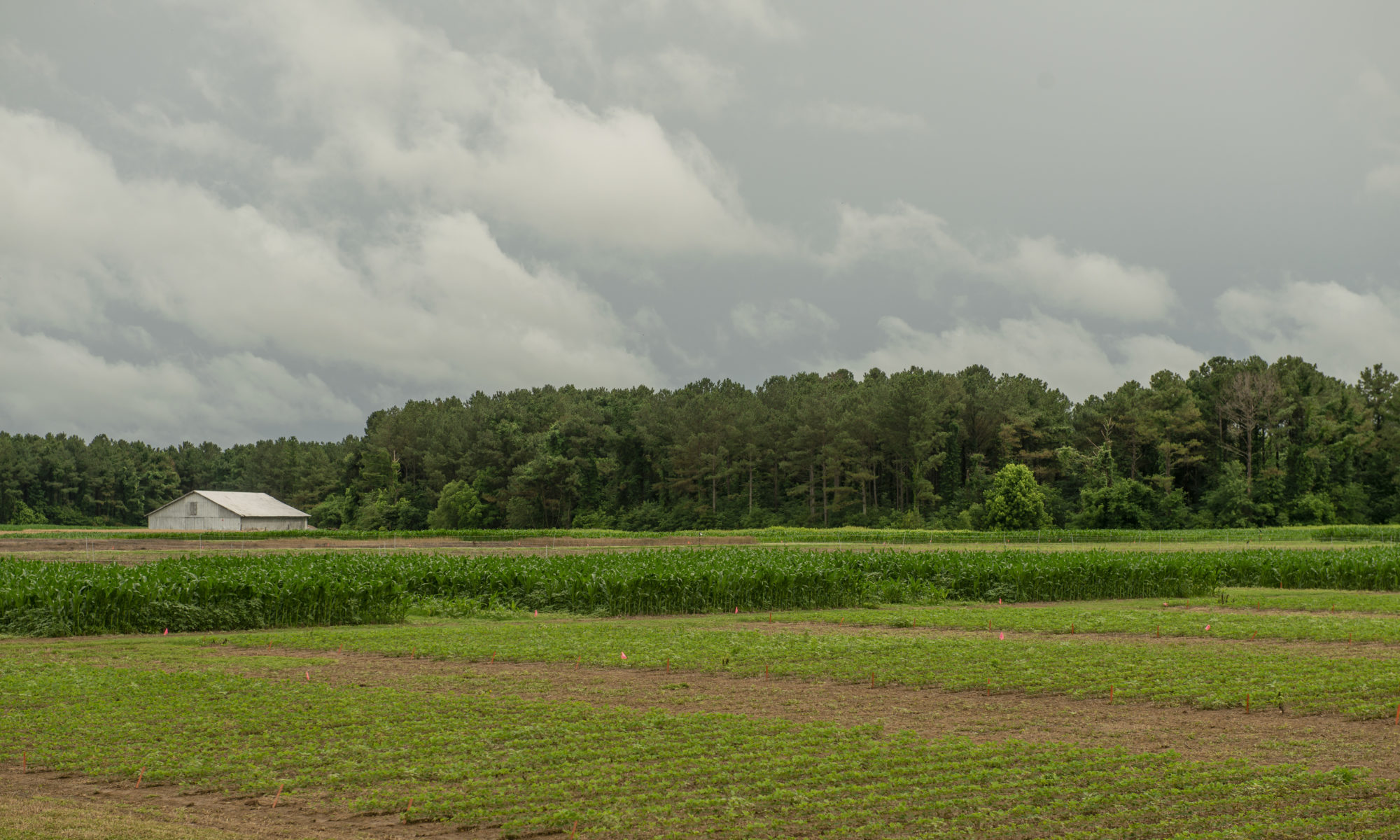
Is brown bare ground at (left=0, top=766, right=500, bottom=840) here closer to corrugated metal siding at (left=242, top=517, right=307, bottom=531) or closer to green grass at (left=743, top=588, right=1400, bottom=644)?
green grass at (left=743, top=588, right=1400, bottom=644)

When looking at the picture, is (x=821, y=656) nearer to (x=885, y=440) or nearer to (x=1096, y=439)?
(x=885, y=440)

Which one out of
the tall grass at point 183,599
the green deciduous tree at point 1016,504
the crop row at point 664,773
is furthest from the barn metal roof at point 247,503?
the crop row at point 664,773

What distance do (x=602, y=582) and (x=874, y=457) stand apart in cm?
7656

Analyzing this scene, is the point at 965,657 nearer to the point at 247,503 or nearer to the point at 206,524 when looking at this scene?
the point at 206,524

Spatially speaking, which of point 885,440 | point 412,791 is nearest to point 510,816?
point 412,791

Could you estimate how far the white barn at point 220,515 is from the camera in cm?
9362

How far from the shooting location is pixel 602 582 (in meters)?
26.8

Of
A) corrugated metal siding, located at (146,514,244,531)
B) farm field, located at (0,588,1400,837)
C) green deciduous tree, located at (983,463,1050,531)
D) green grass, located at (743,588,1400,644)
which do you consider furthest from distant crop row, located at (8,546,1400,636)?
corrugated metal siding, located at (146,514,244,531)

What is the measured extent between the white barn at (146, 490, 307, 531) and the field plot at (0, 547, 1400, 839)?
77.2 meters

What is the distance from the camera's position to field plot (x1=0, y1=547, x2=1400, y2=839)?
827 centimetres

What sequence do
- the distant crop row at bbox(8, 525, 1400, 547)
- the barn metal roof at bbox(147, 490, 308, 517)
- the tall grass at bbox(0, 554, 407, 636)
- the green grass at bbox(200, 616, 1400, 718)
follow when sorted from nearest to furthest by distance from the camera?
the green grass at bbox(200, 616, 1400, 718)
the tall grass at bbox(0, 554, 407, 636)
the distant crop row at bbox(8, 525, 1400, 547)
the barn metal roof at bbox(147, 490, 308, 517)

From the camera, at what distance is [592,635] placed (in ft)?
66.6

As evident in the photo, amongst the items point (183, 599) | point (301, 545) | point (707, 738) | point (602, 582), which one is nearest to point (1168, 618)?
point (602, 582)

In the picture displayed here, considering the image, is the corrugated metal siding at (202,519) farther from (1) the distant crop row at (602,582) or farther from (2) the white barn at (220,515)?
(1) the distant crop row at (602,582)
